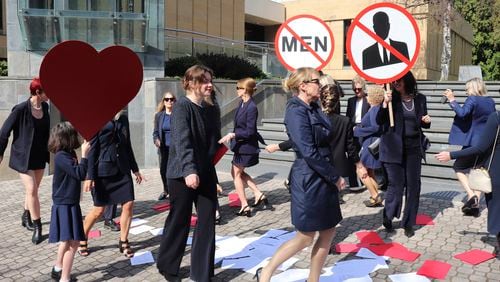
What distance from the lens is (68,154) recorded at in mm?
4461

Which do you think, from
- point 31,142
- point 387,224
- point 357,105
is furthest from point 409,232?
point 31,142

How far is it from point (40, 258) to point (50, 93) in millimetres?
2248

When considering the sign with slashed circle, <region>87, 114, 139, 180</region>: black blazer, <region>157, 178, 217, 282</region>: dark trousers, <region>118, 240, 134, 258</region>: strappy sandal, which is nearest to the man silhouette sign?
the sign with slashed circle

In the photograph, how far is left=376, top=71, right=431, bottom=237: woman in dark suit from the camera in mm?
5707

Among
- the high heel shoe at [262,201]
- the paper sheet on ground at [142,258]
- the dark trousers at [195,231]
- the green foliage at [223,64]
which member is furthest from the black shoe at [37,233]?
the green foliage at [223,64]

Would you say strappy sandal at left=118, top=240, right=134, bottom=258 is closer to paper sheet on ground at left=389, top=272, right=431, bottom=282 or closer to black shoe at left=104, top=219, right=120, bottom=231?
black shoe at left=104, top=219, right=120, bottom=231

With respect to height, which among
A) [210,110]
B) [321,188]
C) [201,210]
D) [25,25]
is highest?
[25,25]

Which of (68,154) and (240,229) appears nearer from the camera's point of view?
(68,154)

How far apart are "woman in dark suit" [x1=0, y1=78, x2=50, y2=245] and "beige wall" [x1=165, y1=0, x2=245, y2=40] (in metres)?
21.3

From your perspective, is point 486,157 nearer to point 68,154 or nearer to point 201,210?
point 201,210

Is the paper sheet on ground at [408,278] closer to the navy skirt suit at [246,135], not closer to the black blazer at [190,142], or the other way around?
the black blazer at [190,142]

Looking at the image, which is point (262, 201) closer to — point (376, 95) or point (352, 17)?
point (376, 95)

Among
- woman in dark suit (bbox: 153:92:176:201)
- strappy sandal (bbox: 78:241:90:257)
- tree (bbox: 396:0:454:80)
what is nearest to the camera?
strappy sandal (bbox: 78:241:90:257)

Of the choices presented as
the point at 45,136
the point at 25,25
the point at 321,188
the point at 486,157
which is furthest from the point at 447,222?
the point at 25,25
